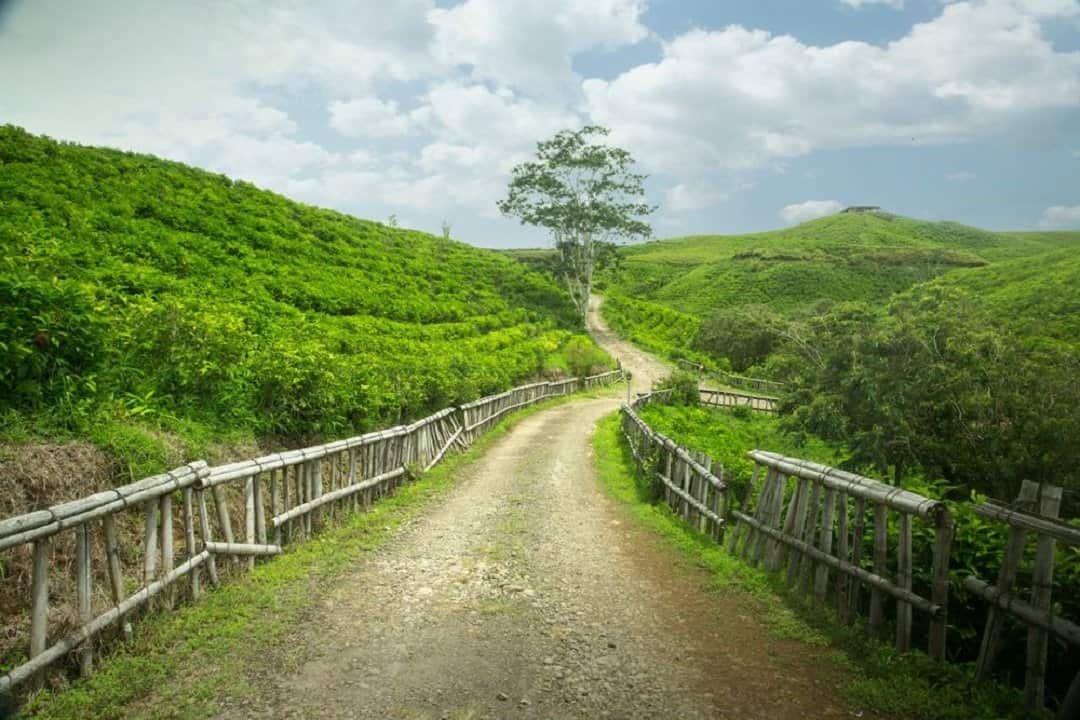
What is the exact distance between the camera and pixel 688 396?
29.0 m

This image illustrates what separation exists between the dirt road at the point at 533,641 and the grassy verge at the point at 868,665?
0.24 meters

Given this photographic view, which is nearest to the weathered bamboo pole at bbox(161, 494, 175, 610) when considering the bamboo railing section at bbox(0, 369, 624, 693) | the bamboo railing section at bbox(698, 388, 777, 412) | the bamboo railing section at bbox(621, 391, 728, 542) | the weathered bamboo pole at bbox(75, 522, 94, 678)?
the bamboo railing section at bbox(0, 369, 624, 693)

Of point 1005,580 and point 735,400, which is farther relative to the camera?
point 735,400

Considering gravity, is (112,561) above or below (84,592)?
above

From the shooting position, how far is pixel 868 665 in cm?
546

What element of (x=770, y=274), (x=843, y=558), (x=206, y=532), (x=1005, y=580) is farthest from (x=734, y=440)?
(x=770, y=274)

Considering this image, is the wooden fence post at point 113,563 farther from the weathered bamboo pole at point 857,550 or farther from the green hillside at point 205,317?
the weathered bamboo pole at point 857,550

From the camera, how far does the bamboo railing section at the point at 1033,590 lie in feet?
14.6

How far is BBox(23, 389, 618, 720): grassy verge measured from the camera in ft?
14.7

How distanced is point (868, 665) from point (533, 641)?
281cm

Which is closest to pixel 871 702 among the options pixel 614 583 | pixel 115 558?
pixel 614 583

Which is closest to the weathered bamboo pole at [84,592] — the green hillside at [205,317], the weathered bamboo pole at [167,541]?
→ the weathered bamboo pole at [167,541]

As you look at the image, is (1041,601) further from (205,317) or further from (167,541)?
(205,317)

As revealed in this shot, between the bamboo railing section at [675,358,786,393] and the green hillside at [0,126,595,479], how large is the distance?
10592 millimetres
